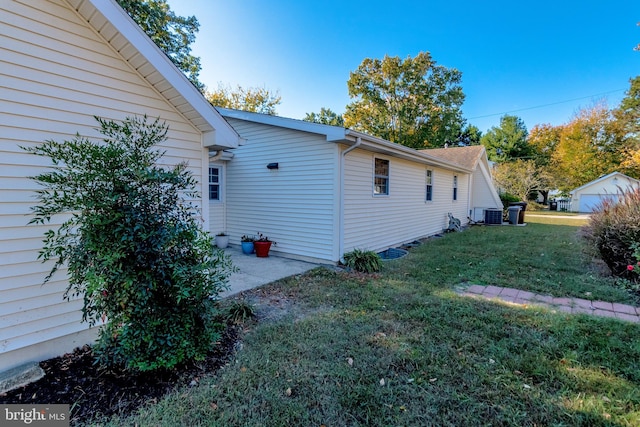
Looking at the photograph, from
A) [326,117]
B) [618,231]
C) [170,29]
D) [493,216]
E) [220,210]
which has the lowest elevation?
[493,216]

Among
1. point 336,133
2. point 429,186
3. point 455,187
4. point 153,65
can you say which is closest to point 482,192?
point 455,187

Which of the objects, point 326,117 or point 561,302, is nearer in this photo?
point 561,302

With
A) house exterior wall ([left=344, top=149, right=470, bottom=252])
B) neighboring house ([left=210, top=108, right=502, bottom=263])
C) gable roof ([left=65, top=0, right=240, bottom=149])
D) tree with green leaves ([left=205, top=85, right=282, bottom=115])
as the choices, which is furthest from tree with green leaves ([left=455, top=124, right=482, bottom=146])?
gable roof ([left=65, top=0, right=240, bottom=149])

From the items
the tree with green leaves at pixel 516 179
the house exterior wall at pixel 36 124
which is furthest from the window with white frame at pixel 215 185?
the tree with green leaves at pixel 516 179

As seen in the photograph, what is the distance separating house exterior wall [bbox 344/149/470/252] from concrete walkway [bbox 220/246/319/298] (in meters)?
1.29

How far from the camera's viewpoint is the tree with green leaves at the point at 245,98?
21406 millimetres

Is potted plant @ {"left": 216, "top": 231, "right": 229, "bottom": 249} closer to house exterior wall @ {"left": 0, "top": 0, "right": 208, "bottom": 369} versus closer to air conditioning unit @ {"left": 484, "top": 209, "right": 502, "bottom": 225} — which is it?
house exterior wall @ {"left": 0, "top": 0, "right": 208, "bottom": 369}

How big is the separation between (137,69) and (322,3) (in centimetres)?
1010

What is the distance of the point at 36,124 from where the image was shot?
2586 mm

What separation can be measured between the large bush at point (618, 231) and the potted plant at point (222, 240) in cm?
844

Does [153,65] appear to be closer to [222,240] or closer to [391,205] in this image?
[222,240]

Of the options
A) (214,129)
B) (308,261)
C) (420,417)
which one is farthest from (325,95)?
(420,417)

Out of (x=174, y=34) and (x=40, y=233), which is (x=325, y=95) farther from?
(x=40, y=233)

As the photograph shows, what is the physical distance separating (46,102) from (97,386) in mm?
2575
